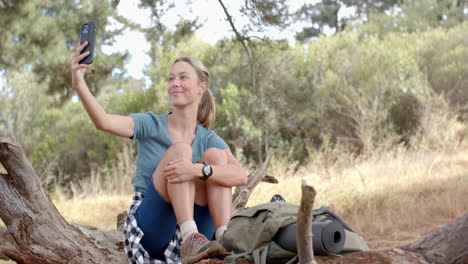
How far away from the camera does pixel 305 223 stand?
4.89 ft

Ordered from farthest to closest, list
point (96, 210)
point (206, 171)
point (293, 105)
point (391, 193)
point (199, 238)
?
point (293, 105), point (96, 210), point (391, 193), point (206, 171), point (199, 238)

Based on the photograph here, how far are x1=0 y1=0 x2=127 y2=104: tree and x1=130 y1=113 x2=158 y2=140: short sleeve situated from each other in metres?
5.94

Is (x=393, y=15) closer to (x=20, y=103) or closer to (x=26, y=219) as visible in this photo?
(x=20, y=103)

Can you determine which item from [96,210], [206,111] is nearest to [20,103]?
[96,210]

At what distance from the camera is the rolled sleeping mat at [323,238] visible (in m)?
1.94

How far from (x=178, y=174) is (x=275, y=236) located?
560 millimetres

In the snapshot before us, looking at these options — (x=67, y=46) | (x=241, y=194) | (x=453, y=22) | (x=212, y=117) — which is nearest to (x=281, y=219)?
(x=212, y=117)

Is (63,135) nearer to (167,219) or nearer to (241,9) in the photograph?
(241,9)

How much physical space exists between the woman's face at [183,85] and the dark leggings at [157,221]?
505 mm

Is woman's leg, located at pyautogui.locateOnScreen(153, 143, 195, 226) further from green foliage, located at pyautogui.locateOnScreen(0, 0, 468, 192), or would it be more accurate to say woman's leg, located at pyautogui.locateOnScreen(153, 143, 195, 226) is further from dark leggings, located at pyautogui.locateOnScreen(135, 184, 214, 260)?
green foliage, located at pyautogui.locateOnScreen(0, 0, 468, 192)

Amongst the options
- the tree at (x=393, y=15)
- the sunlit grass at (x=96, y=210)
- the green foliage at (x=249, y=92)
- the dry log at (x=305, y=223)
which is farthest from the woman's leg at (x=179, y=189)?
the tree at (x=393, y=15)

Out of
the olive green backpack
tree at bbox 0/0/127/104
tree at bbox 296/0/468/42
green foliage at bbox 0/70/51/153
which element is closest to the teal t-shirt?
the olive green backpack

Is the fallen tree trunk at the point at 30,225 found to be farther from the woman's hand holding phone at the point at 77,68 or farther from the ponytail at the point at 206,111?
the ponytail at the point at 206,111

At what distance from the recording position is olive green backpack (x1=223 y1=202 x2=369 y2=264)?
1.97 metres
